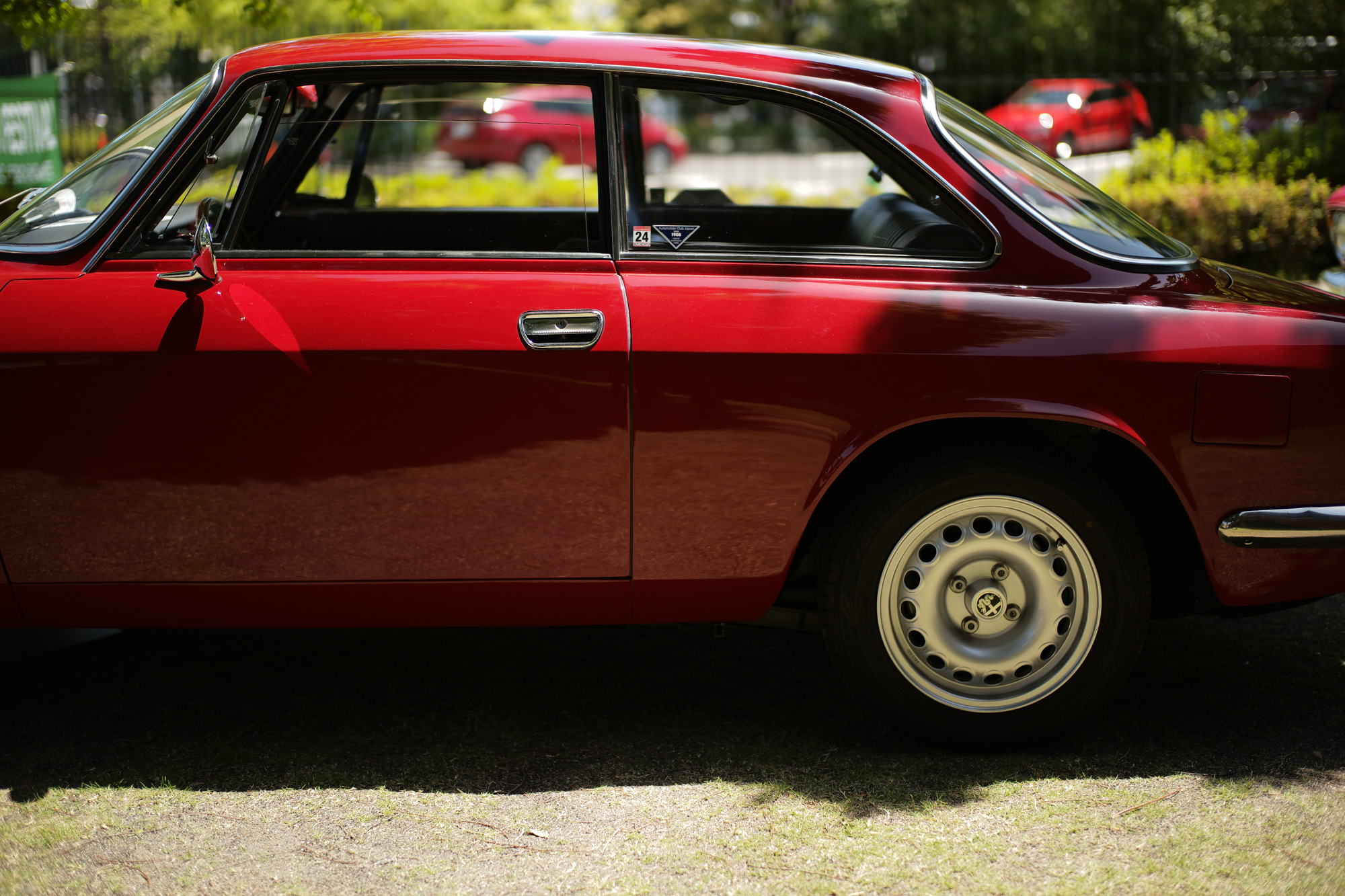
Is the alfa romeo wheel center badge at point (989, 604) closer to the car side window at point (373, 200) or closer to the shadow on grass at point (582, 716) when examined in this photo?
the shadow on grass at point (582, 716)

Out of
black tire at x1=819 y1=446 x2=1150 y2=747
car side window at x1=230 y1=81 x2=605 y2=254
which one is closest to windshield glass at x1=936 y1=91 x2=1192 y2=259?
black tire at x1=819 y1=446 x2=1150 y2=747

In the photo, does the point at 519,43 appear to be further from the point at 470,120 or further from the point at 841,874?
the point at 841,874

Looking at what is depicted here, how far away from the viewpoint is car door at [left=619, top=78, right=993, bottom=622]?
257 centimetres

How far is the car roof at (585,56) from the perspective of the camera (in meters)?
2.72

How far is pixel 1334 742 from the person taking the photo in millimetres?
2836

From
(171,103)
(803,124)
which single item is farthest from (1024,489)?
(803,124)

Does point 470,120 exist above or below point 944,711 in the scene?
above

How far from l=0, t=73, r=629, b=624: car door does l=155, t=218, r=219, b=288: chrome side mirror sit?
0.8 inches

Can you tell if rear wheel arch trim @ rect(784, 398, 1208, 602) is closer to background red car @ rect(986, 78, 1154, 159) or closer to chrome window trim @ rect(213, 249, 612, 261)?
chrome window trim @ rect(213, 249, 612, 261)

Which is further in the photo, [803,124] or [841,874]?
[803,124]

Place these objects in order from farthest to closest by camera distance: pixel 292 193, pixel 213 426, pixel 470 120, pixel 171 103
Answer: pixel 292 193 → pixel 470 120 → pixel 171 103 → pixel 213 426

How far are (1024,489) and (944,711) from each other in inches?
22.2

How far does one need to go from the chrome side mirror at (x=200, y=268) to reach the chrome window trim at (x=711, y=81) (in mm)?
433

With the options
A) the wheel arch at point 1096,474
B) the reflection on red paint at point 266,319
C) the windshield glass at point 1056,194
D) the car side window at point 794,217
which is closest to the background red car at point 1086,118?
the car side window at point 794,217
